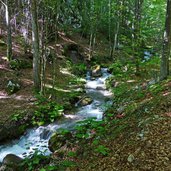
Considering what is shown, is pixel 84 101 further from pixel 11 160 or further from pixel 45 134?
pixel 11 160

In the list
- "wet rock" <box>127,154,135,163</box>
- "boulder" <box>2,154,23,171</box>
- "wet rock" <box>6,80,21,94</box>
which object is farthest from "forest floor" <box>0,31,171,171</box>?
"wet rock" <box>6,80,21,94</box>

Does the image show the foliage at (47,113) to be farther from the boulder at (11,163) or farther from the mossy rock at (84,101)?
the boulder at (11,163)

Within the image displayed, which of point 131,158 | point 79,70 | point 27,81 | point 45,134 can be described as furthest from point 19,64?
point 131,158

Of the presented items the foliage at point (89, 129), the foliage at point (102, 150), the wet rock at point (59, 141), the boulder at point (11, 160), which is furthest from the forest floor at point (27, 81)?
the foliage at point (102, 150)

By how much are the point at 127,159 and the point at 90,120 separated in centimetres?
251

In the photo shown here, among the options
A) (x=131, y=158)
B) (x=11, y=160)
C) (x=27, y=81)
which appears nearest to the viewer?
(x=131, y=158)

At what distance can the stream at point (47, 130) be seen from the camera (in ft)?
27.9

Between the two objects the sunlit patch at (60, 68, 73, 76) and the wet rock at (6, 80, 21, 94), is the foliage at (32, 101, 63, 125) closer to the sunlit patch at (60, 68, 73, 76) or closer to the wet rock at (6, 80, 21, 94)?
the wet rock at (6, 80, 21, 94)

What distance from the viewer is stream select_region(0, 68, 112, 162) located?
27.9 ft

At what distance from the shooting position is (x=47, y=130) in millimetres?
9562

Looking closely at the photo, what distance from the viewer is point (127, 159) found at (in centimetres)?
501

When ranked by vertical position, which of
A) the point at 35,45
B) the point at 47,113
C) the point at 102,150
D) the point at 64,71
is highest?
the point at 35,45

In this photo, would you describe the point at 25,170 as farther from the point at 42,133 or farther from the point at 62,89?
the point at 62,89

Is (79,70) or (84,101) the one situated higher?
(79,70)
